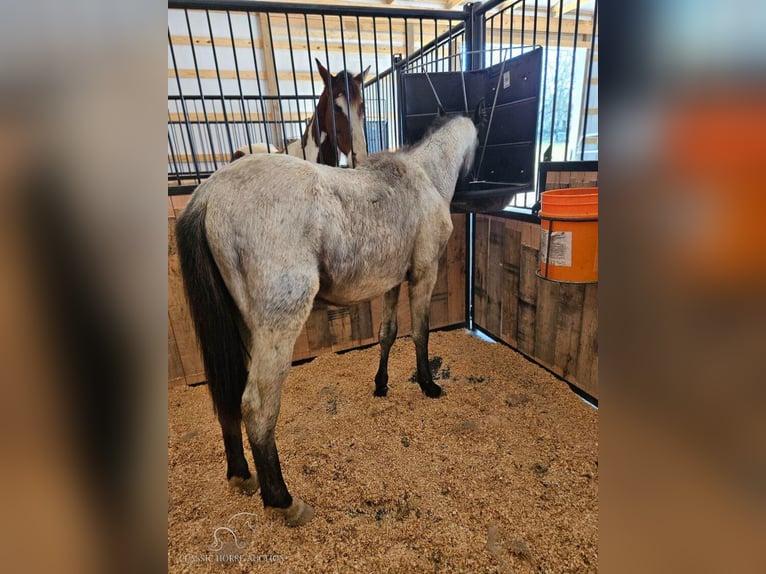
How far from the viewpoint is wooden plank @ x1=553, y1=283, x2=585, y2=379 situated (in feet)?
4.83

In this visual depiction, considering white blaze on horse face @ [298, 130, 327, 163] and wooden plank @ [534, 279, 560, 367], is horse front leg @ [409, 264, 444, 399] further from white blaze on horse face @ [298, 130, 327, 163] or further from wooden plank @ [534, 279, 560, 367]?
white blaze on horse face @ [298, 130, 327, 163]

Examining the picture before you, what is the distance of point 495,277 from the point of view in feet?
6.48

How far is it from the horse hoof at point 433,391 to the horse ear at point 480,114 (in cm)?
119

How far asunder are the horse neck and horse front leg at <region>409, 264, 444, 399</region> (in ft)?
1.14

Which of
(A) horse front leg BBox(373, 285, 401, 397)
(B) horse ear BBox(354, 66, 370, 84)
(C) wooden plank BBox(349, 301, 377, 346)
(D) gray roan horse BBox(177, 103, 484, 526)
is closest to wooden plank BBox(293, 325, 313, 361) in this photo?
(C) wooden plank BBox(349, 301, 377, 346)

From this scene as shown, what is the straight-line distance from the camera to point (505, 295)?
6.27 ft

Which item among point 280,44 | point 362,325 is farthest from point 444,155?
point 280,44

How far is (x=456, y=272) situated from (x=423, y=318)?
2.44 feet

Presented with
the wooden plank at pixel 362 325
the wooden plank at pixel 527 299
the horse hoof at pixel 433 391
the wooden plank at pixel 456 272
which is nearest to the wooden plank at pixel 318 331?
the wooden plank at pixel 362 325

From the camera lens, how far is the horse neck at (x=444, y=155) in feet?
4.63

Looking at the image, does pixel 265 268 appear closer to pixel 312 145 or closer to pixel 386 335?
pixel 386 335

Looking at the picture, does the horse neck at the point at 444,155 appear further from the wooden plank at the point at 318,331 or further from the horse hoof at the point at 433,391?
the wooden plank at the point at 318,331
